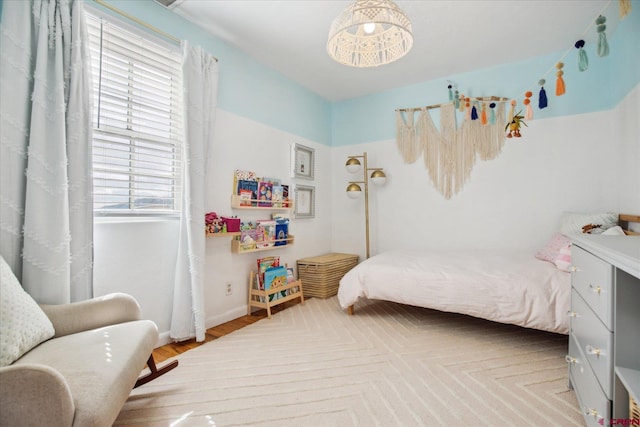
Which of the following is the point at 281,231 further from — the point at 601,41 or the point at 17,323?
the point at 601,41

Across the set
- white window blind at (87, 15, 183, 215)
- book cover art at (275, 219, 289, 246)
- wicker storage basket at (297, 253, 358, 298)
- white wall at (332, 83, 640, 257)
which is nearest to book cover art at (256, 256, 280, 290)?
book cover art at (275, 219, 289, 246)

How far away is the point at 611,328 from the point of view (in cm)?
108

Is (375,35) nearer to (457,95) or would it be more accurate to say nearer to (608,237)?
(608,237)

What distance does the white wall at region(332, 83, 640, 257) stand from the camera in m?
2.69

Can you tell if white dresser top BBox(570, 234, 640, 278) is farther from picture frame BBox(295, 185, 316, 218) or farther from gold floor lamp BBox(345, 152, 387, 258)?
picture frame BBox(295, 185, 316, 218)

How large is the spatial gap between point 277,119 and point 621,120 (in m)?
3.18

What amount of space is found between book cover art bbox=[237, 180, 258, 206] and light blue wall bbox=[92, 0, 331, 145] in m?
0.68

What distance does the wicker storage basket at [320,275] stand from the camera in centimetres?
343

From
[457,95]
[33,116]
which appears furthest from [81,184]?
[457,95]

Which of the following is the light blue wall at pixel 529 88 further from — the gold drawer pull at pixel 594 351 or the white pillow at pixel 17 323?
the white pillow at pixel 17 323

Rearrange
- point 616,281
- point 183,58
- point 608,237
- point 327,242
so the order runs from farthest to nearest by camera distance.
A: 1. point 327,242
2. point 183,58
3. point 608,237
4. point 616,281

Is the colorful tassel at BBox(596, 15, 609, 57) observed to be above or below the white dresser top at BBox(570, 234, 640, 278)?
above

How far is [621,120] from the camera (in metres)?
2.51

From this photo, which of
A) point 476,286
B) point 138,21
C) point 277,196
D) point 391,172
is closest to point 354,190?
point 391,172
